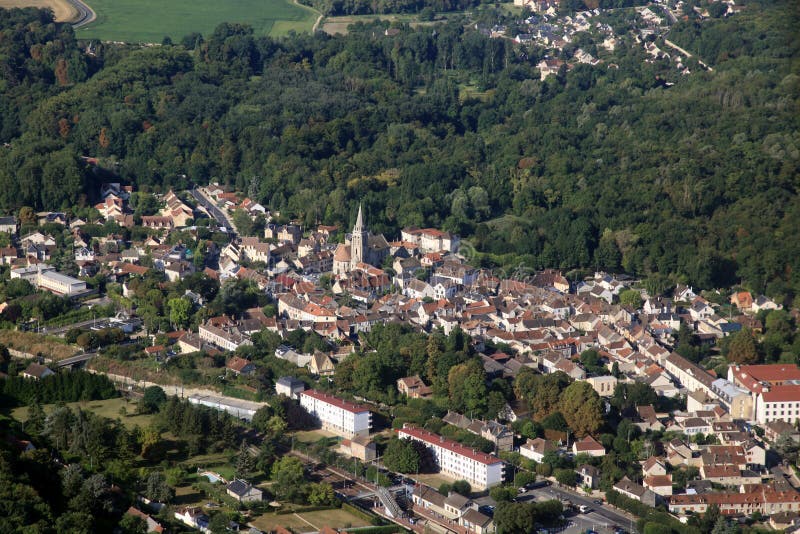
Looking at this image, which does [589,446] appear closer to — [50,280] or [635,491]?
[635,491]

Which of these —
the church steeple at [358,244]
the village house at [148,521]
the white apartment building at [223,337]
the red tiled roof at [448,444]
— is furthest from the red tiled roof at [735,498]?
the church steeple at [358,244]

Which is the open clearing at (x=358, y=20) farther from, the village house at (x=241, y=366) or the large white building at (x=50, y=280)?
the village house at (x=241, y=366)

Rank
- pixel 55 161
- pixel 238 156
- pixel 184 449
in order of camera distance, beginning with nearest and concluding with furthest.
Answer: pixel 184 449 → pixel 55 161 → pixel 238 156

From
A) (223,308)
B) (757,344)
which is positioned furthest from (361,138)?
(757,344)

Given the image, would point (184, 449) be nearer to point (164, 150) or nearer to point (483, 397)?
point (483, 397)

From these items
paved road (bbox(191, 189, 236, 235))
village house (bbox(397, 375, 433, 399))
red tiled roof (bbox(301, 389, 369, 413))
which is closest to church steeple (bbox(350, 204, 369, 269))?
paved road (bbox(191, 189, 236, 235))

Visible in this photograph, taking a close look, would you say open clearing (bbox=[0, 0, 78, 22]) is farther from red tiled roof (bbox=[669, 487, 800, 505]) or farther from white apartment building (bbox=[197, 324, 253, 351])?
red tiled roof (bbox=[669, 487, 800, 505])

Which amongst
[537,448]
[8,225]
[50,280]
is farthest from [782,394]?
[8,225]
